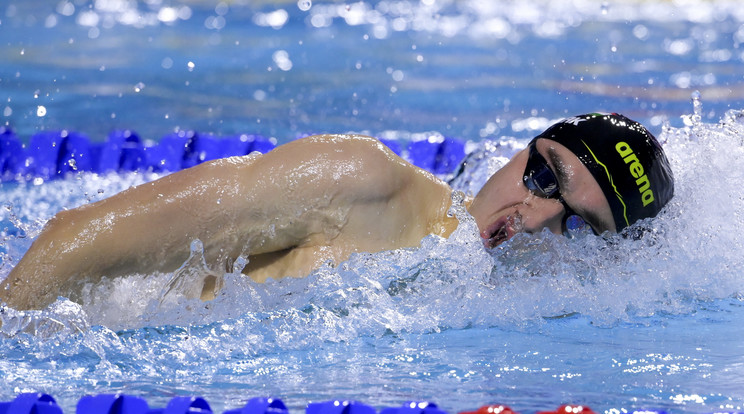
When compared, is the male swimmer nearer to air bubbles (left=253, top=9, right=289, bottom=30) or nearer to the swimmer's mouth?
the swimmer's mouth

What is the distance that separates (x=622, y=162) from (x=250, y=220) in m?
0.95

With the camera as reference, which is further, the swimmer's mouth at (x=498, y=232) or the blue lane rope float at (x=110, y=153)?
the blue lane rope float at (x=110, y=153)

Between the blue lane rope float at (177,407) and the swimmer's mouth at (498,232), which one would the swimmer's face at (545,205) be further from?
the blue lane rope float at (177,407)

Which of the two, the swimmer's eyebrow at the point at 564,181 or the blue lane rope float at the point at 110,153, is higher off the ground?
the swimmer's eyebrow at the point at 564,181

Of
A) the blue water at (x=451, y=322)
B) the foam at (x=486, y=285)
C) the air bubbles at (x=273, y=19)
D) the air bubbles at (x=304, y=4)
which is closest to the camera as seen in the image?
the blue water at (x=451, y=322)

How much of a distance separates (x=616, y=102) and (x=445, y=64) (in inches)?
51.1

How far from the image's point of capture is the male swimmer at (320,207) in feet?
5.98

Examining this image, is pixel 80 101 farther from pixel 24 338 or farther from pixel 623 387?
pixel 623 387

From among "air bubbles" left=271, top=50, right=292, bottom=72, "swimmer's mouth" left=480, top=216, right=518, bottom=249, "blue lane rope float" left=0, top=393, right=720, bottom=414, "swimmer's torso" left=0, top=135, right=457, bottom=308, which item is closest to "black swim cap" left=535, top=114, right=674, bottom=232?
"swimmer's mouth" left=480, top=216, right=518, bottom=249

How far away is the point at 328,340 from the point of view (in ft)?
6.77

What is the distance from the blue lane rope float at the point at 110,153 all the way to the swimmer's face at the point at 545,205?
1.86 meters

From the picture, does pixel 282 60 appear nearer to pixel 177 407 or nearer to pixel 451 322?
pixel 451 322

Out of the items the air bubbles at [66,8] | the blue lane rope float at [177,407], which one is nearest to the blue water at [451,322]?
the blue lane rope float at [177,407]

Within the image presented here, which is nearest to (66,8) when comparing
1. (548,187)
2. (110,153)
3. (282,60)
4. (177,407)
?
(282,60)
